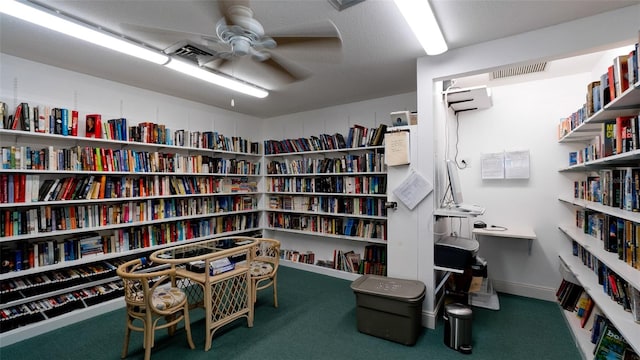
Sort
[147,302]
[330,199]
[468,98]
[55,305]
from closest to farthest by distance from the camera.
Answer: [147,302] → [55,305] → [468,98] → [330,199]

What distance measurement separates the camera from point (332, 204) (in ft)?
14.3

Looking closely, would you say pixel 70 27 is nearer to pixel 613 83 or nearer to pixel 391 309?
pixel 391 309

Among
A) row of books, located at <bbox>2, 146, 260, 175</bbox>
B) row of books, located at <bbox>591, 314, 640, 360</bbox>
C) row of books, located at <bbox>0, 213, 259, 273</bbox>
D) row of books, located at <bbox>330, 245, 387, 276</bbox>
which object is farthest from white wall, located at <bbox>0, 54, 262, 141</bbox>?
row of books, located at <bbox>591, 314, 640, 360</bbox>

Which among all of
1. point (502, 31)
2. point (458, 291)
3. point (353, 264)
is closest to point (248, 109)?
point (353, 264)

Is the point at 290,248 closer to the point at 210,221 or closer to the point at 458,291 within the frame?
the point at 210,221

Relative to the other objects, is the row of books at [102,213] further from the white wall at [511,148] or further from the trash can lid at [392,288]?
the white wall at [511,148]

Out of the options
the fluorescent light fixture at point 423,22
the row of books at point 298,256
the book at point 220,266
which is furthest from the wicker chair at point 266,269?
the fluorescent light fixture at point 423,22

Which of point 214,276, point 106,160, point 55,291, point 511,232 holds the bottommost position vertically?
point 55,291

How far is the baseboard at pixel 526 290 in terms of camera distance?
3.29m

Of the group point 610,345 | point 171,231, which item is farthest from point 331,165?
point 610,345

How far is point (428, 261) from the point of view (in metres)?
2.75

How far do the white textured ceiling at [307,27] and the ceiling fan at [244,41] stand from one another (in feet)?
0.23

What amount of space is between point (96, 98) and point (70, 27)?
5.90 feet

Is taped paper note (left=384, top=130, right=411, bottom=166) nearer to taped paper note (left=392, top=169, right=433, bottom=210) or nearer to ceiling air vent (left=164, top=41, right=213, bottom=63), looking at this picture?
taped paper note (left=392, top=169, right=433, bottom=210)
